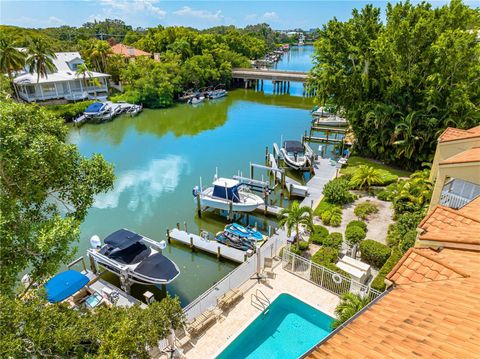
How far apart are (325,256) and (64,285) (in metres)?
11.8

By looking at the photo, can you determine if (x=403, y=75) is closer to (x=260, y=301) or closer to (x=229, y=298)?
(x=260, y=301)

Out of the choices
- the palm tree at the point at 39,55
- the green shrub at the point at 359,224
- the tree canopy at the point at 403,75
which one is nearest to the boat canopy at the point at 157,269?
the green shrub at the point at 359,224

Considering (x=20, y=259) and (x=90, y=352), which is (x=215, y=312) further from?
(x=20, y=259)

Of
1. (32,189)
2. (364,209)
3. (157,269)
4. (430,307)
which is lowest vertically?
(157,269)

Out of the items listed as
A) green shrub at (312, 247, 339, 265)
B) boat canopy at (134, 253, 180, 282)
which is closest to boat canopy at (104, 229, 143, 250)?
boat canopy at (134, 253, 180, 282)

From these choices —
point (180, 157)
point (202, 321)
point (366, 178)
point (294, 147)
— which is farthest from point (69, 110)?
point (202, 321)

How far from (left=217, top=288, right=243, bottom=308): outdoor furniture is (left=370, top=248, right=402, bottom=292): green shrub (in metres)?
5.63

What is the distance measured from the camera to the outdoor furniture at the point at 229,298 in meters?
12.6

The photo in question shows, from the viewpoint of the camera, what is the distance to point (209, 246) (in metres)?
17.6

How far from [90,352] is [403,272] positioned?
7758mm

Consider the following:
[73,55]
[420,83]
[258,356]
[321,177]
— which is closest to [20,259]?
Result: [258,356]

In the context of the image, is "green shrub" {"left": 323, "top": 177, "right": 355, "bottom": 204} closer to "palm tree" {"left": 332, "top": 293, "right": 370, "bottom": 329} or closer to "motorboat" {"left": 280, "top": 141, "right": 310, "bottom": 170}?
"motorboat" {"left": 280, "top": 141, "right": 310, "bottom": 170}

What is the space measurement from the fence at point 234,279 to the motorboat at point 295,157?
11.1 meters

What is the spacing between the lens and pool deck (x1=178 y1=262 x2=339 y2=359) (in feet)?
36.8
